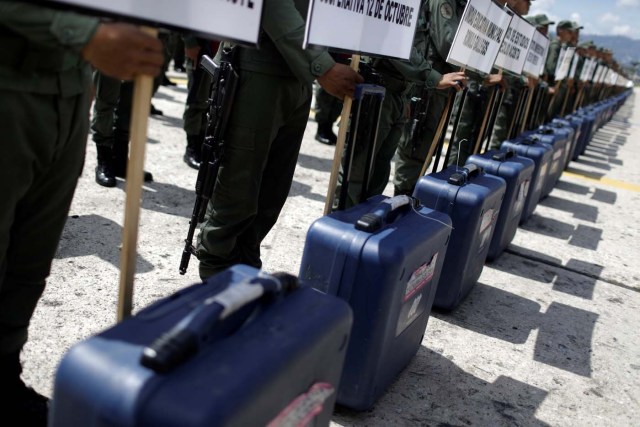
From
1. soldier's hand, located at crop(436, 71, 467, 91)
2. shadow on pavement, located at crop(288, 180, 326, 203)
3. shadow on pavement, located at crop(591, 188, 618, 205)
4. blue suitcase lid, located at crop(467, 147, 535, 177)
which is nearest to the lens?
soldier's hand, located at crop(436, 71, 467, 91)

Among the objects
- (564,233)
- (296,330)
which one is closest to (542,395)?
(296,330)

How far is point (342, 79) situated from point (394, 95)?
1.27m

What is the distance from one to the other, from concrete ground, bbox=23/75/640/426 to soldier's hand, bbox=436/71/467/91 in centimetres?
112

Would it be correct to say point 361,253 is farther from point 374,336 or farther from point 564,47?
point 564,47

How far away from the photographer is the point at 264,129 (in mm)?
2373

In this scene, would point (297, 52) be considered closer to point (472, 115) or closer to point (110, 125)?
point (110, 125)

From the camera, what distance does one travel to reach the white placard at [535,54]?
5395mm

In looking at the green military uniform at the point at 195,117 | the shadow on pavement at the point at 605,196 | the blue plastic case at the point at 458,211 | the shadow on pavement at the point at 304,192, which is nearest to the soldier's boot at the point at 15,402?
the blue plastic case at the point at 458,211

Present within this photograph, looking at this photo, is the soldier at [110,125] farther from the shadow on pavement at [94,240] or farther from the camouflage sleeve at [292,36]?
the camouflage sleeve at [292,36]

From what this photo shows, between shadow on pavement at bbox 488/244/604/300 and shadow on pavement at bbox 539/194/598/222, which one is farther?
Result: shadow on pavement at bbox 539/194/598/222

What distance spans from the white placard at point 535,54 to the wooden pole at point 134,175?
4.51 meters

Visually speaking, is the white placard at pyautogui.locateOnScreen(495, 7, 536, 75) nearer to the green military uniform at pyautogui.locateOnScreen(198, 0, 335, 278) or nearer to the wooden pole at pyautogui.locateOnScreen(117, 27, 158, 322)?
the green military uniform at pyautogui.locateOnScreen(198, 0, 335, 278)

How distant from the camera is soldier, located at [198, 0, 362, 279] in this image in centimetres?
218

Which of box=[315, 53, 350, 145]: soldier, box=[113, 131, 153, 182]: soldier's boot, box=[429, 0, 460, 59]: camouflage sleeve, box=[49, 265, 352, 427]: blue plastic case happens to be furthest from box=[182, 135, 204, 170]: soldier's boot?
box=[49, 265, 352, 427]: blue plastic case
